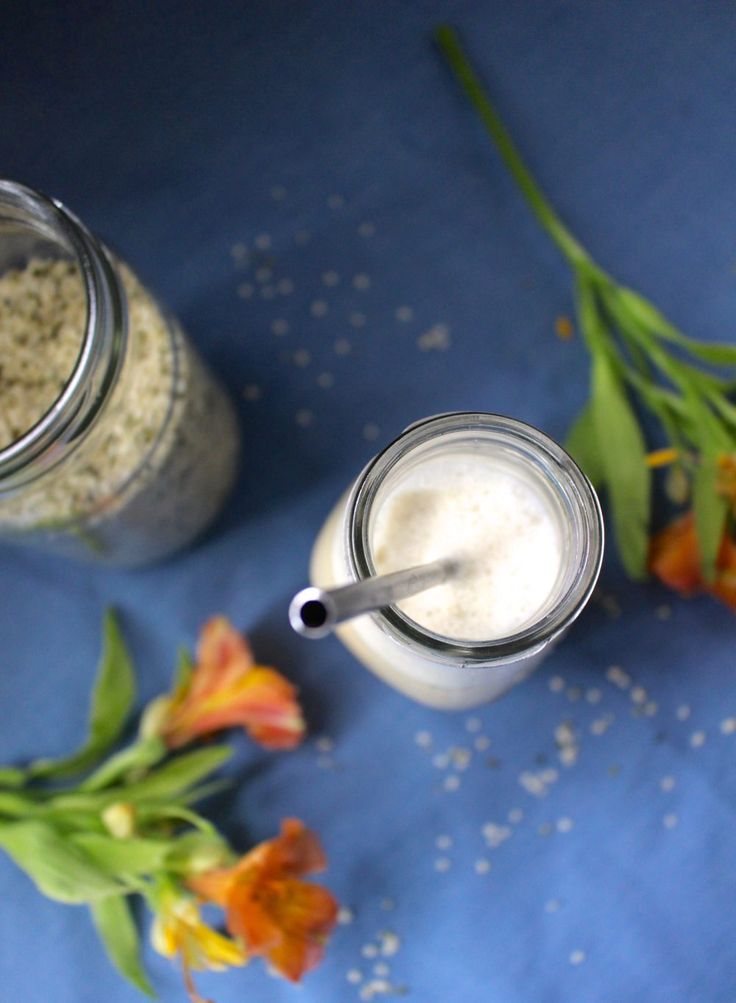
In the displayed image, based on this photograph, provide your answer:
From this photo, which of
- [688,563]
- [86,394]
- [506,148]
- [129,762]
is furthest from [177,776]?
[506,148]

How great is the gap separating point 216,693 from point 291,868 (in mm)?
140

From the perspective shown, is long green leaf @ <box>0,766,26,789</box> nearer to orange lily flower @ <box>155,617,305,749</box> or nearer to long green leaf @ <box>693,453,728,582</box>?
orange lily flower @ <box>155,617,305,749</box>

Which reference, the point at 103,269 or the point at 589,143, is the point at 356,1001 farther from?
the point at 589,143

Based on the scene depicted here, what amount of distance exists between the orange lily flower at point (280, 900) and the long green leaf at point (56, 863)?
68 mm

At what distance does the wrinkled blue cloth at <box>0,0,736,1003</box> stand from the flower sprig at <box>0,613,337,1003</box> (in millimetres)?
34

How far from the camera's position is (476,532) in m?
0.57

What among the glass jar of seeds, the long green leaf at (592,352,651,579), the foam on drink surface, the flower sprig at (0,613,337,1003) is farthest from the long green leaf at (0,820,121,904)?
the long green leaf at (592,352,651,579)

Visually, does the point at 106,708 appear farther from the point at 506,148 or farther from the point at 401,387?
the point at 506,148

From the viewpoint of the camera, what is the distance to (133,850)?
678 mm

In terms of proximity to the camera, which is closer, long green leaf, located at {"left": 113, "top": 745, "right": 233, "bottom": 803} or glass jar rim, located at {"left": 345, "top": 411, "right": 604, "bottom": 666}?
glass jar rim, located at {"left": 345, "top": 411, "right": 604, "bottom": 666}

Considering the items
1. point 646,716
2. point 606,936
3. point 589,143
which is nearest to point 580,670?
point 646,716

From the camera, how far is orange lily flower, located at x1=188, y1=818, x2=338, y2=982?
64 cm

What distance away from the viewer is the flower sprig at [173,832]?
650 mm

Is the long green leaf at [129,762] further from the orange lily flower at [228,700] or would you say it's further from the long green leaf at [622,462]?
the long green leaf at [622,462]
